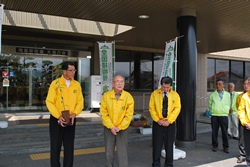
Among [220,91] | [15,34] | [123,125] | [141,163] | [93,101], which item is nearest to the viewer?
[123,125]

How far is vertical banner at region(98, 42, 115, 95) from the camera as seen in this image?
7.54 metres

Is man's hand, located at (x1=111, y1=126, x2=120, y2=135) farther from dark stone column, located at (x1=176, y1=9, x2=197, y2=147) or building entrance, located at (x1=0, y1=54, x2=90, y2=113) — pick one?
building entrance, located at (x1=0, y1=54, x2=90, y2=113)

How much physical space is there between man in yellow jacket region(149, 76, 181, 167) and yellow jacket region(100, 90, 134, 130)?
0.76 meters

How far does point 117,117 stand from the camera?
3963mm

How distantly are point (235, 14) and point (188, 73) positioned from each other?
2144mm

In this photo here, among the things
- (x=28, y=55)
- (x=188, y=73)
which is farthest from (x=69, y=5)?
(x=28, y=55)

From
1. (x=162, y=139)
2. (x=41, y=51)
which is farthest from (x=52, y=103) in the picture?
(x=41, y=51)

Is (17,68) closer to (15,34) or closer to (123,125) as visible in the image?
(15,34)

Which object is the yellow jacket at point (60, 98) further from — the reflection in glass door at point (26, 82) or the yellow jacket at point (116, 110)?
the reflection in glass door at point (26, 82)

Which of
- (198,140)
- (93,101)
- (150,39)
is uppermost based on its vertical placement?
(150,39)

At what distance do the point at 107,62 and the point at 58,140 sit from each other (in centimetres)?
397

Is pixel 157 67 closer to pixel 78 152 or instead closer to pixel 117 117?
pixel 78 152

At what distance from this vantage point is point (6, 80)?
971cm

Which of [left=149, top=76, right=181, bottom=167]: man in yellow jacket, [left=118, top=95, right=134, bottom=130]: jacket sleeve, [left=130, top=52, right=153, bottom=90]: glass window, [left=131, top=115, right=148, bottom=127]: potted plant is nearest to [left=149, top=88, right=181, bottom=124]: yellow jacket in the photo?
[left=149, top=76, right=181, bottom=167]: man in yellow jacket
